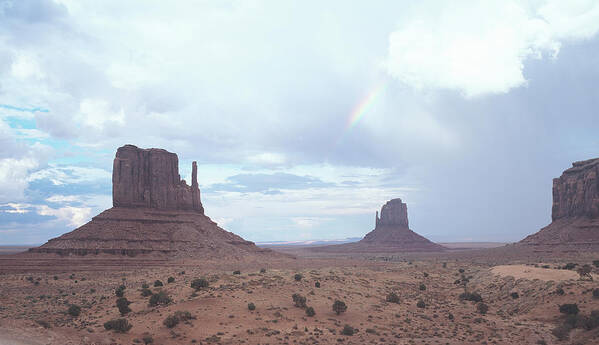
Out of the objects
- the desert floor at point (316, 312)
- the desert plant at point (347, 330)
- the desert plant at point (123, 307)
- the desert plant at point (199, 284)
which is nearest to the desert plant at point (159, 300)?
the desert floor at point (316, 312)

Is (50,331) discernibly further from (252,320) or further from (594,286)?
(594,286)

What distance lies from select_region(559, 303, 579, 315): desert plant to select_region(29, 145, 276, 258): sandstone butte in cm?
8121

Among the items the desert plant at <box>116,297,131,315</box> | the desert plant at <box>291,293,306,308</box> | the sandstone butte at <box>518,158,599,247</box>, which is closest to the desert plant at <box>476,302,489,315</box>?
the desert plant at <box>291,293,306,308</box>

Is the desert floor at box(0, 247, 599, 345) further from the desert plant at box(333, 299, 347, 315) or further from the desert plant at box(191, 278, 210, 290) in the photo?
the desert plant at box(191, 278, 210, 290)

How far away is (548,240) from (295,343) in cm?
11692

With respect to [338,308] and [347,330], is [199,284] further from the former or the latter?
[347,330]

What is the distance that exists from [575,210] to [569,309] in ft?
362

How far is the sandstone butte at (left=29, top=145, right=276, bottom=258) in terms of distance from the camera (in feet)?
326

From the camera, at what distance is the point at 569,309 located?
38.0 m

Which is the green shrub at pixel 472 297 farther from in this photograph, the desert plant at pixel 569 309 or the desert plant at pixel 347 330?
the desert plant at pixel 347 330

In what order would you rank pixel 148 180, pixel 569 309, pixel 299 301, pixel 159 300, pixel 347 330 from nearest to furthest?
pixel 347 330
pixel 569 309
pixel 299 301
pixel 159 300
pixel 148 180

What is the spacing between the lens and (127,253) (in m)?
97.9

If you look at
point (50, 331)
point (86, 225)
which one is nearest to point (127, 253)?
point (86, 225)

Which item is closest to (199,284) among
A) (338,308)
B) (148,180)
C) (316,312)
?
(316,312)
